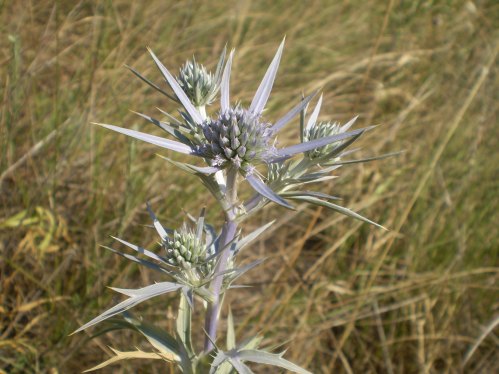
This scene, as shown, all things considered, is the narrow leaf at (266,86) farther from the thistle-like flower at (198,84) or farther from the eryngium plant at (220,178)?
the thistle-like flower at (198,84)

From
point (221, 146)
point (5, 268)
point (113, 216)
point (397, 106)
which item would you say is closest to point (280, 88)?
point (397, 106)

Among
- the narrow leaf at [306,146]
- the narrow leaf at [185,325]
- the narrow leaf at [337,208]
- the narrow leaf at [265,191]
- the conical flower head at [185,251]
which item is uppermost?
the narrow leaf at [306,146]

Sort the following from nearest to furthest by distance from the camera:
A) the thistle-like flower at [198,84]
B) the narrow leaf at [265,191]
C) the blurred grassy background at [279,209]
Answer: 1. the narrow leaf at [265,191]
2. the thistle-like flower at [198,84]
3. the blurred grassy background at [279,209]

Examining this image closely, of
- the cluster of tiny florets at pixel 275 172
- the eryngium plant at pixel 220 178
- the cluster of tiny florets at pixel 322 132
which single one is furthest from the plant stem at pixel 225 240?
the cluster of tiny florets at pixel 322 132

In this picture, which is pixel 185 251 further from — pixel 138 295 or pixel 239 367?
pixel 239 367

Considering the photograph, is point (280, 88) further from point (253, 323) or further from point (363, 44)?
point (253, 323)

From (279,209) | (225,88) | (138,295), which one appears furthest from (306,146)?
(279,209)
